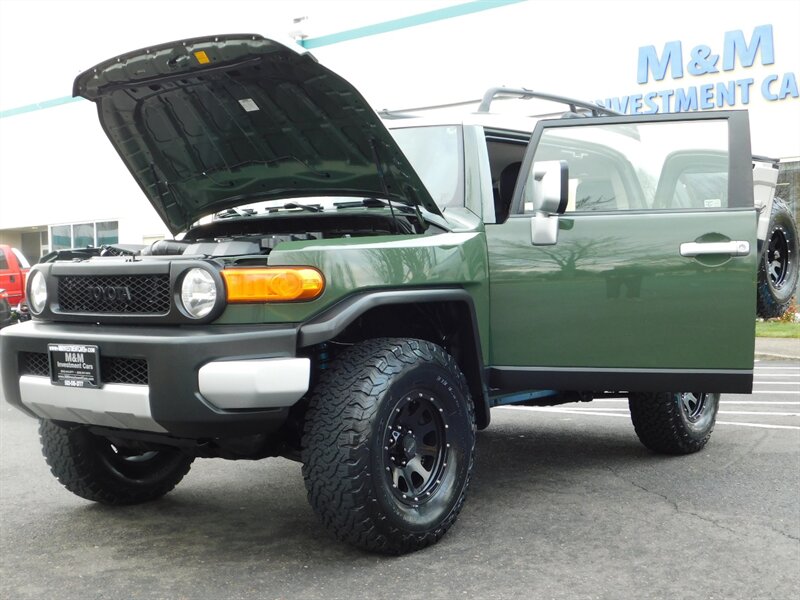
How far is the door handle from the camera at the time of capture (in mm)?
4219

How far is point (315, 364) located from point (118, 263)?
2.98 ft

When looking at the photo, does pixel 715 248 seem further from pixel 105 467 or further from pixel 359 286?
pixel 105 467

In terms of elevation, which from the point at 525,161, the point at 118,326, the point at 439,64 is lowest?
the point at 118,326

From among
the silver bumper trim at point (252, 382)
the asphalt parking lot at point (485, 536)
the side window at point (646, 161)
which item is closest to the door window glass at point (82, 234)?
the asphalt parking lot at point (485, 536)

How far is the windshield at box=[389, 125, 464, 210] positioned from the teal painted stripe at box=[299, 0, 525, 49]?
1633cm

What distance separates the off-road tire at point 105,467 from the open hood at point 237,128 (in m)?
1.27

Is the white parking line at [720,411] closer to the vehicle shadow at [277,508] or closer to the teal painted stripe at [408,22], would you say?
the vehicle shadow at [277,508]

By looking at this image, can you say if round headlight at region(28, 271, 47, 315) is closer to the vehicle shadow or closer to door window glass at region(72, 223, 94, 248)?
the vehicle shadow

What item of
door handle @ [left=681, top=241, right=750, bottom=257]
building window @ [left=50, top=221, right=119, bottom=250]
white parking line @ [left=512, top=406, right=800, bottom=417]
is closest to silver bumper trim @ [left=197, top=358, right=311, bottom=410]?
door handle @ [left=681, top=241, right=750, bottom=257]

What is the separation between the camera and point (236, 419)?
3.44 m

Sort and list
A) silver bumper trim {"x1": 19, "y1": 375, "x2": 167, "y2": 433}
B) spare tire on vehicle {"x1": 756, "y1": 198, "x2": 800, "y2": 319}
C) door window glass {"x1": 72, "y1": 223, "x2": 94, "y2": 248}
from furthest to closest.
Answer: door window glass {"x1": 72, "y1": 223, "x2": 94, "y2": 248} < spare tire on vehicle {"x1": 756, "y1": 198, "x2": 800, "y2": 319} < silver bumper trim {"x1": 19, "y1": 375, "x2": 167, "y2": 433}

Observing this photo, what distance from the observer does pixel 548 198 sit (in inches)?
164

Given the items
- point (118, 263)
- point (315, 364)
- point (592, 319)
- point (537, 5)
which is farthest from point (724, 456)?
point (537, 5)

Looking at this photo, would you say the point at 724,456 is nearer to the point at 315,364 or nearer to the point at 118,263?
the point at 315,364
